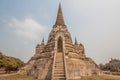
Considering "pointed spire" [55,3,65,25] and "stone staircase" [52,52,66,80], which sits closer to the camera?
"stone staircase" [52,52,66,80]

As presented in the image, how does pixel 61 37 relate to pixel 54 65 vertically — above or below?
above

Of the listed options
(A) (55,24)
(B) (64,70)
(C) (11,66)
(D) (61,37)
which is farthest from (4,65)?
(B) (64,70)

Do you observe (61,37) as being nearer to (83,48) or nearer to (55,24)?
(55,24)

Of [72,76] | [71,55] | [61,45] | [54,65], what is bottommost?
[72,76]

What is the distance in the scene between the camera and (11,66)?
161 ft

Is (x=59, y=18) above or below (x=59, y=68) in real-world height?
above

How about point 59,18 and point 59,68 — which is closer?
point 59,68

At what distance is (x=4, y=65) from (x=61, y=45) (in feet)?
76.1

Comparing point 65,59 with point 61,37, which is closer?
point 65,59

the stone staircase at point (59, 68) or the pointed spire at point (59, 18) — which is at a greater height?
the pointed spire at point (59, 18)

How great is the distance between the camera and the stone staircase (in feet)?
75.5

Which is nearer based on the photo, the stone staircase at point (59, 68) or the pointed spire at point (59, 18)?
the stone staircase at point (59, 68)

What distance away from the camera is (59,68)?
24.8m

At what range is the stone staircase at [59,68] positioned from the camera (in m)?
23.0
